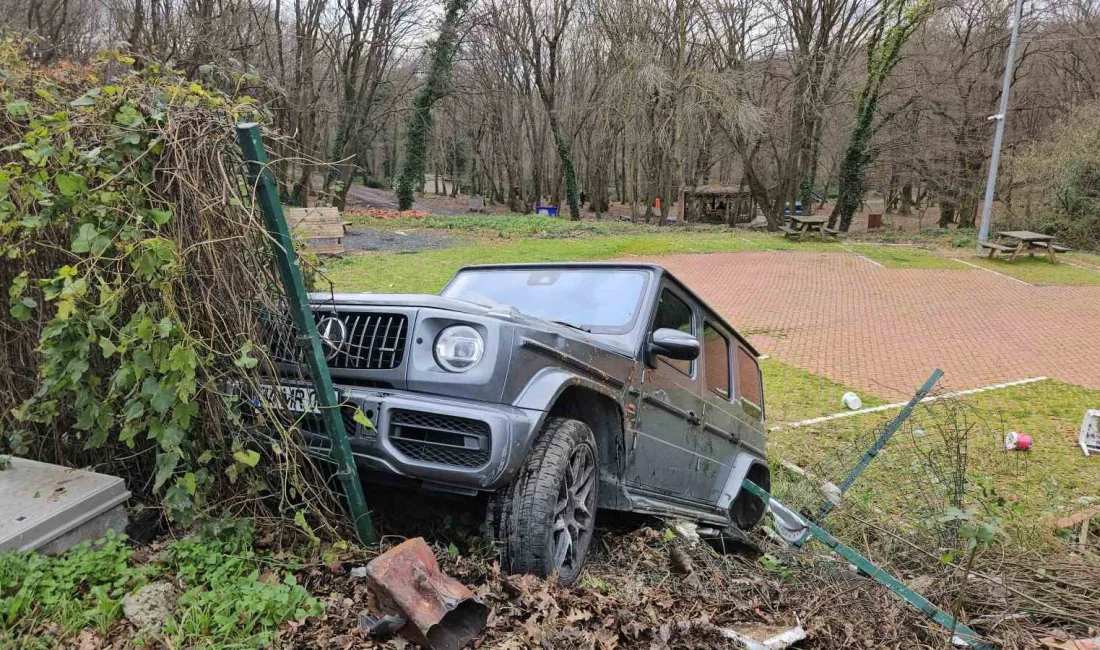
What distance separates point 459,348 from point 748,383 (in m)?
3.70

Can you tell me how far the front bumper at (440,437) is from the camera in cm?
243

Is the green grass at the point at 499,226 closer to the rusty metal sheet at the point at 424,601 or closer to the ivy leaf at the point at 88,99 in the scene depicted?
the ivy leaf at the point at 88,99

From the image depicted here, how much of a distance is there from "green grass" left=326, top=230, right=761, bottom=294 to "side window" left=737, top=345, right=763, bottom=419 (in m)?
4.34

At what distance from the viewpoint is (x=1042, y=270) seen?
20.8 m

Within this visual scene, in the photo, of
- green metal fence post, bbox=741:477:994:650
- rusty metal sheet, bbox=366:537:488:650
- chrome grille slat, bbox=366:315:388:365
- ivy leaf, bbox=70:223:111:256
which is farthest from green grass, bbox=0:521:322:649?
green metal fence post, bbox=741:477:994:650

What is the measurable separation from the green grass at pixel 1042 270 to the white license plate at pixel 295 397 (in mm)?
21707

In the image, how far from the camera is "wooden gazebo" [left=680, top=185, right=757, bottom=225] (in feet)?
→ 131

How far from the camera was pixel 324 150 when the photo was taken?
3541 cm

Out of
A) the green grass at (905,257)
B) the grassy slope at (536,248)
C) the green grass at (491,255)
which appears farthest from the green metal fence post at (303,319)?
the green grass at (905,257)

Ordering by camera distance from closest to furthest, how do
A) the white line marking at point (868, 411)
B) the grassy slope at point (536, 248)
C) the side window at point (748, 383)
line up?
the side window at point (748, 383), the white line marking at point (868, 411), the grassy slope at point (536, 248)

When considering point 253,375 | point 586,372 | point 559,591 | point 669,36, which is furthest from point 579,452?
point 669,36

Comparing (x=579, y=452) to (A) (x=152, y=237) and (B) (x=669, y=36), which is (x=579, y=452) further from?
(B) (x=669, y=36)

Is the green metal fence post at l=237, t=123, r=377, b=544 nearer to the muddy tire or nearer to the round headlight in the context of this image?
the round headlight

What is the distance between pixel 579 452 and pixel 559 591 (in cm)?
57
